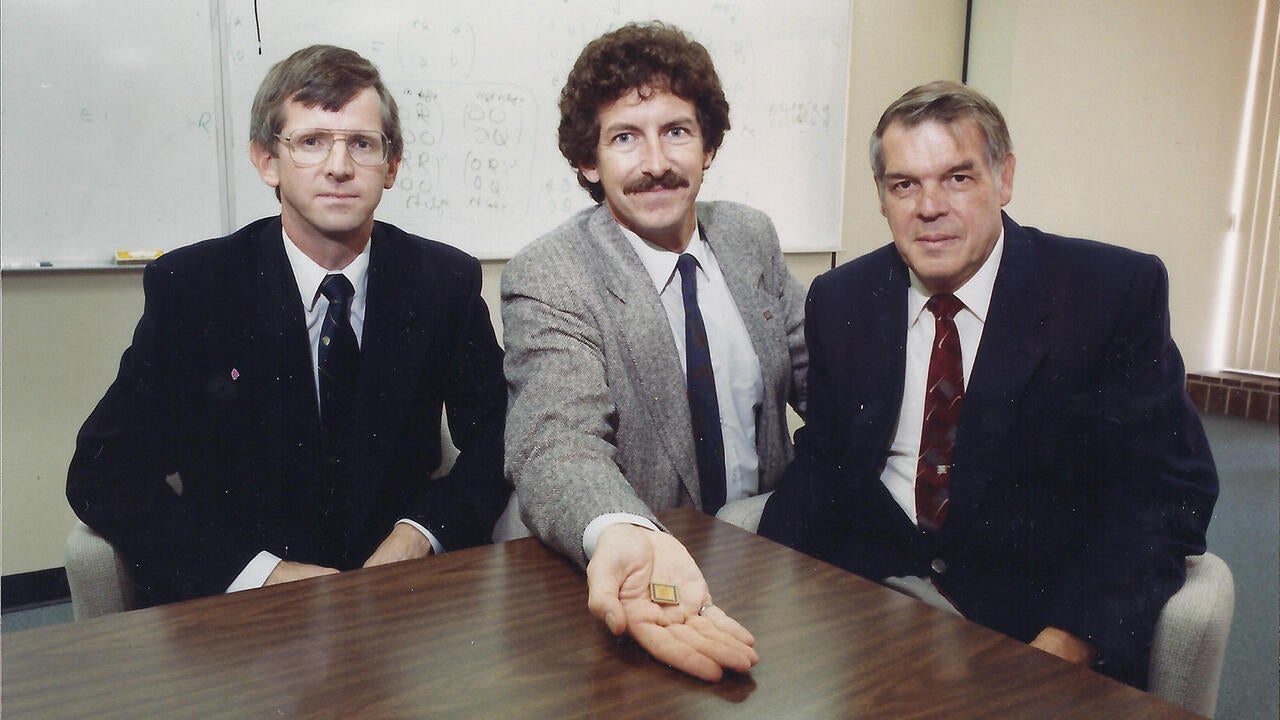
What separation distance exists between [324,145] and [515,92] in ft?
5.03

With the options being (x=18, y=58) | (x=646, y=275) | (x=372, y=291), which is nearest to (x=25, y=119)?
(x=18, y=58)

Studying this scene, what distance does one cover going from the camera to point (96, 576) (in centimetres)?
126

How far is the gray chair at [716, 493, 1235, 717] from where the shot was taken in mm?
1116

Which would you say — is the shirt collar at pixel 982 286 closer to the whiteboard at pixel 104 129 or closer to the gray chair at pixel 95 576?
the gray chair at pixel 95 576

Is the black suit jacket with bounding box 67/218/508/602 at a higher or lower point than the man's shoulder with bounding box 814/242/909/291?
lower

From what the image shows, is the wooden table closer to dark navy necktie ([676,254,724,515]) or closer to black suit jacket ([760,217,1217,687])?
black suit jacket ([760,217,1217,687])

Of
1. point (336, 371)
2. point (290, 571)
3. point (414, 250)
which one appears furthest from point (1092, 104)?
point (290, 571)

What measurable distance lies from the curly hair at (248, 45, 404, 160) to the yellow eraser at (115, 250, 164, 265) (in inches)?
46.2

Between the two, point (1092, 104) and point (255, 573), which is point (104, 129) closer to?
point (255, 573)

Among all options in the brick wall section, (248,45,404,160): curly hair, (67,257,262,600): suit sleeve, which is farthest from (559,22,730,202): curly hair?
the brick wall section

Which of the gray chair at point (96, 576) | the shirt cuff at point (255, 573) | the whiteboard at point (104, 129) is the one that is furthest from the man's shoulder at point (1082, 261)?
the whiteboard at point (104, 129)

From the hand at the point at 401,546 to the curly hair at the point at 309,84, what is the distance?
0.71 metres

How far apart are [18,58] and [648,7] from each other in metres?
1.96

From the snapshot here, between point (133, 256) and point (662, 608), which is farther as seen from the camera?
point (133, 256)
